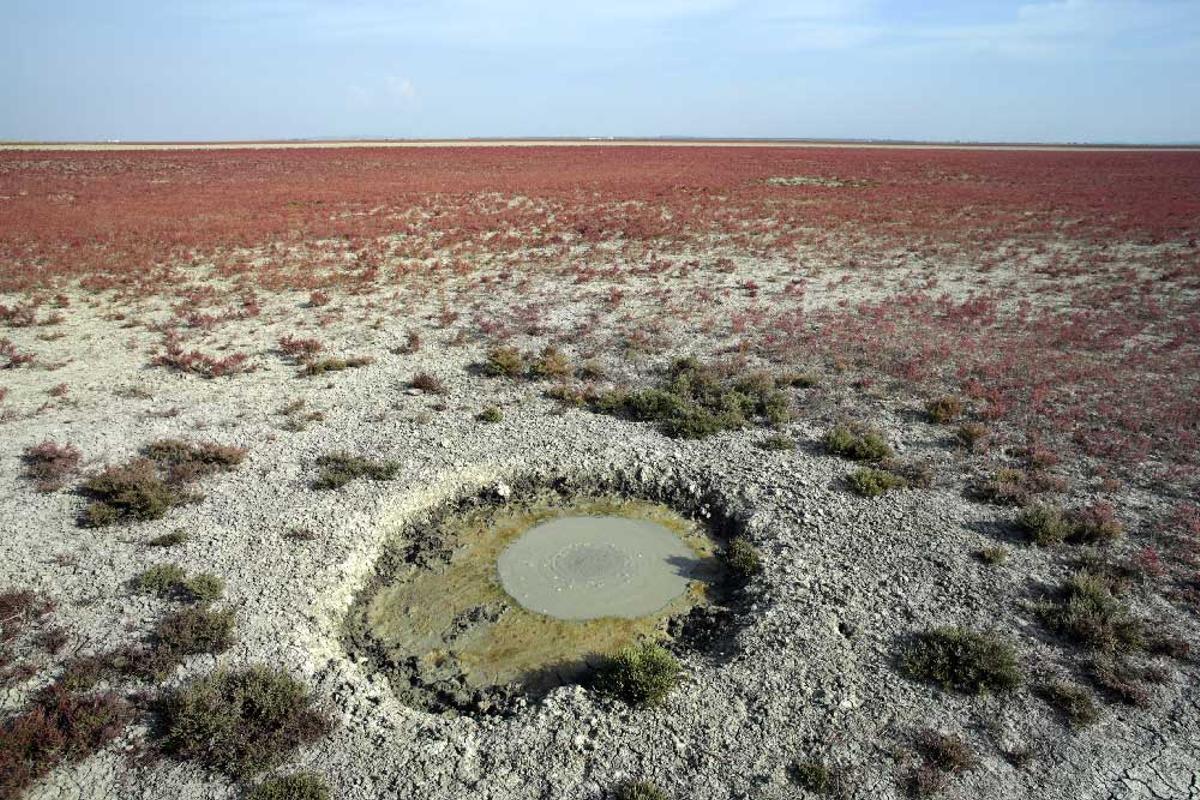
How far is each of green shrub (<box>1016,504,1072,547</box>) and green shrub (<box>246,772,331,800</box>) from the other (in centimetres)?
892

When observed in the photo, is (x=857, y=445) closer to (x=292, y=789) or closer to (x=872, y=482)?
(x=872, y=482)

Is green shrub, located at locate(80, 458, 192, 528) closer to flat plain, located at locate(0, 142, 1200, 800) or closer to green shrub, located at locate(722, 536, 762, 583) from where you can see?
flat plain, located at locate(0, 142, 1200, 800)

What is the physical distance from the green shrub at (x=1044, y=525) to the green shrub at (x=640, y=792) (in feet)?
21.1

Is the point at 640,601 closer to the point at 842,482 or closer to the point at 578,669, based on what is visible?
the point at 578,669

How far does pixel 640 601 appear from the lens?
8344 millimetres

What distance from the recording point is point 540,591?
27.8ft

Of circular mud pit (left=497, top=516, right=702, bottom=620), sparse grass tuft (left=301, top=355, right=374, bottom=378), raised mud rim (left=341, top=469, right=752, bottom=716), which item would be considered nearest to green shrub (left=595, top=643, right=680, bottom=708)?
raised mud rim (left=341, top=469, right=752, bottom=716)

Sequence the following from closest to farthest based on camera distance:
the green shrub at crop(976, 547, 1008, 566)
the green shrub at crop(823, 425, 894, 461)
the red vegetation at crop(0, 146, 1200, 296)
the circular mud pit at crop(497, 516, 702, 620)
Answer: the circular mud pit at crop(497, 516, 702, 620) → the green shrub at crop(976, 547, 1008, 566) → the green shrub at crop(823, 425, 894, 461) → the red vegetation at crop(0, 146, 1200, 296)

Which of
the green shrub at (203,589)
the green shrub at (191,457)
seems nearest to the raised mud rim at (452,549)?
the green shrub at (203,589)

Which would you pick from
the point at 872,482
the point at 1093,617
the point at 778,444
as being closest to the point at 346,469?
the point at 778,444

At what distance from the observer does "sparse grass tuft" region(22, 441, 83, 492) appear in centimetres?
1016

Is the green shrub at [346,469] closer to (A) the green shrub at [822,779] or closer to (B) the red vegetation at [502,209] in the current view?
(A) the green shrub at [822,779]

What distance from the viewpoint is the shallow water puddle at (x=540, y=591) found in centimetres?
755

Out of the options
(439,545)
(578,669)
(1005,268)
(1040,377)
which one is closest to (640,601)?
(578,669)
